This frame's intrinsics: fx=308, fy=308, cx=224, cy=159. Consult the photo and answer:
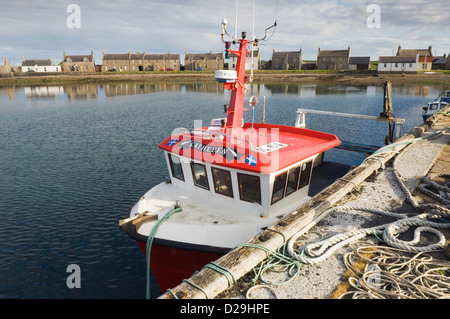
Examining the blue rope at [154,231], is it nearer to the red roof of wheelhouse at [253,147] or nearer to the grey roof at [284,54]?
the red roof of wheelhouse at [253,147]

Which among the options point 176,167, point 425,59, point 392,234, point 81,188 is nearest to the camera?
point 392,234

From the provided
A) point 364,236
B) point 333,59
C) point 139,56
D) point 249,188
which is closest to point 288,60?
point 333,59

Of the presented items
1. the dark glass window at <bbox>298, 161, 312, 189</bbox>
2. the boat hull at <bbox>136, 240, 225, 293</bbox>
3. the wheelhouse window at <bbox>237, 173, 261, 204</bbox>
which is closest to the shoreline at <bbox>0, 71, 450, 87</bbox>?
the dark glass window at <bbox>298, 161, 312, 189</bbox>

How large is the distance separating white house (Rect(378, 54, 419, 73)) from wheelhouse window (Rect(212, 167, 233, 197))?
376 feet

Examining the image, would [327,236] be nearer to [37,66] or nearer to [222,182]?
[222,182]

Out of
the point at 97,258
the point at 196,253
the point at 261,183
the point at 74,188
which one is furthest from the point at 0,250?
the point at 261,183

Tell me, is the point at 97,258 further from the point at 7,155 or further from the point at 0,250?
the point at 7,155

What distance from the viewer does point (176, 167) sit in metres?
11.9

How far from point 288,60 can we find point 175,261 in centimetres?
12915

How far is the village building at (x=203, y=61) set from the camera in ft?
428

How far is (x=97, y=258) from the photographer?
13203mm

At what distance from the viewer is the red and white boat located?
31.1 feet

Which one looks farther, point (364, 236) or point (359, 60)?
point (359, 60)

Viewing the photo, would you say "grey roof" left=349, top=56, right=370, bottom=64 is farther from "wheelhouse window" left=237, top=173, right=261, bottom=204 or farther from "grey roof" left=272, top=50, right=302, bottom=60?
"wheelhouse window" left=237, top=173, right=261, bottom=204
